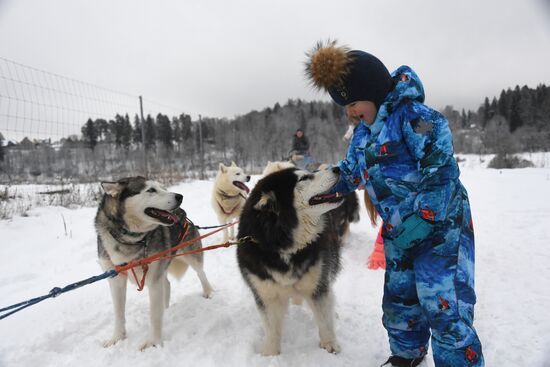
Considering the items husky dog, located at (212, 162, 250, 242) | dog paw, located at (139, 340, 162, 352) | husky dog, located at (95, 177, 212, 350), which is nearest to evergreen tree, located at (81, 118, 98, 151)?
husky dog, located at (212, 162, 250, 242)

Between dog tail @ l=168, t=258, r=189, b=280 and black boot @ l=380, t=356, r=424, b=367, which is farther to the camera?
dog tail @ l=168, t=258, r=189, b=280

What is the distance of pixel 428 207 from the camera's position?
4.60ft

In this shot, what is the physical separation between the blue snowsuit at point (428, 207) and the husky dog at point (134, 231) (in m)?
1.71

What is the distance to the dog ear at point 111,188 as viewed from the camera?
7.14 feet

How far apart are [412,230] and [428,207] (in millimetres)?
150

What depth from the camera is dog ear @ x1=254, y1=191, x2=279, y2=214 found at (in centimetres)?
204

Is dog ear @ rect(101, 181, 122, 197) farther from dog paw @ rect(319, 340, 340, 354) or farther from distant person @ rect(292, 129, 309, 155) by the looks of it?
distant person @ rect(292, 129, 309, 155)

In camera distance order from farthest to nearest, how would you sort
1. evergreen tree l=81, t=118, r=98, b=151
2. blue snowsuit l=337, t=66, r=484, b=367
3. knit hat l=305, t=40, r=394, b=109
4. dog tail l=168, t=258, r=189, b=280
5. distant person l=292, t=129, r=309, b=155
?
distant person l=292, t=129, r=309, b=155, evergreen tree l=81, t=118, r=98, b=151, dog tail l=168, t=258, r=189, b=280, knit hat l=305, t=40, r=394, b=109, blue snowsuit l=337, t=66, r=484, b=367

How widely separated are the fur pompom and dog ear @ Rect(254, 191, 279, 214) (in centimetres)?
83

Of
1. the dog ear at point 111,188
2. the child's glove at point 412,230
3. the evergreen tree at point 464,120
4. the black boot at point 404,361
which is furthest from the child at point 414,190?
the evergreen tree at point 464,120

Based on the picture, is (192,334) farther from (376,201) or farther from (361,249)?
(361,249)

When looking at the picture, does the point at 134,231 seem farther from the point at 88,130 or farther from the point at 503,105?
the point at 503,105

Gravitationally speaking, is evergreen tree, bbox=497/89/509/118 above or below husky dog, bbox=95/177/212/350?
above

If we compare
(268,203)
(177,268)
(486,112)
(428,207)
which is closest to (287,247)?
(268,203)
